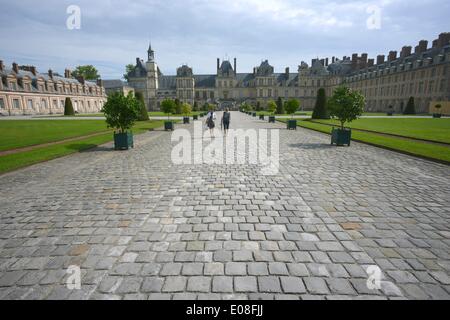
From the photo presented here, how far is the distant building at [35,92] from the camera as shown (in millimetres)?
44188

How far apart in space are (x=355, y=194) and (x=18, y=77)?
6064cm

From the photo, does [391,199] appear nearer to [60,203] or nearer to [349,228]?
[349,228]

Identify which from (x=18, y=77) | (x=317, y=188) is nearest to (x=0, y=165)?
(x=317, y=188)

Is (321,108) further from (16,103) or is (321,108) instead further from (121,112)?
(16,103)

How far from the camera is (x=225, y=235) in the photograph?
3.73m

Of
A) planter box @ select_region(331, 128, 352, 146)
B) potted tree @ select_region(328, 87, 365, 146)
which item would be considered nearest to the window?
potted tree @ select_region(328, 87, 365, 146)

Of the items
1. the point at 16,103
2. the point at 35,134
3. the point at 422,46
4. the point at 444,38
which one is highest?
the point at 444,38

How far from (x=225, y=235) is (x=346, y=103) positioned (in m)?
11.2

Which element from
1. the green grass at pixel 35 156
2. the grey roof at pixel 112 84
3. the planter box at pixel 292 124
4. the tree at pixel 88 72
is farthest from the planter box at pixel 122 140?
the tree at pixel 88 72

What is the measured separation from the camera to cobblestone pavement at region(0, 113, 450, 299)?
2.68 meters

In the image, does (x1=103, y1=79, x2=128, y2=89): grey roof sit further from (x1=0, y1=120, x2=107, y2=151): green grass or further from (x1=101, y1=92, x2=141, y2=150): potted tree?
(x1=101, y1=92, x2=141, y2=150): potted tree

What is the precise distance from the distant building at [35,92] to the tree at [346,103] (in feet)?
177

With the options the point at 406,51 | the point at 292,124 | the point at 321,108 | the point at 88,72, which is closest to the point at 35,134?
the point at 292,124

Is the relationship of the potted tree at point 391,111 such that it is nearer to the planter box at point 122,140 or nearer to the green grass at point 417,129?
the green grass at point 417,129
